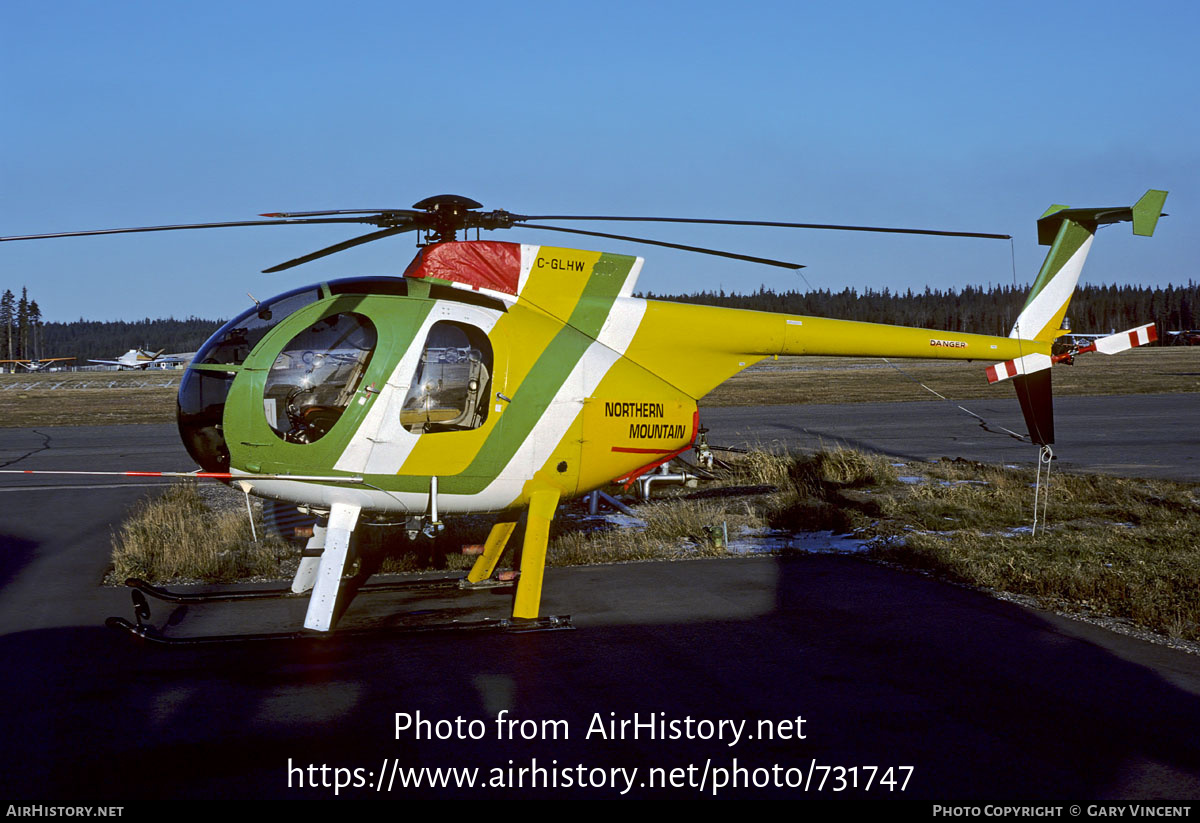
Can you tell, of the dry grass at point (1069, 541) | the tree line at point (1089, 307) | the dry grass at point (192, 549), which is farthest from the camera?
the tree line at point (1089, 307)

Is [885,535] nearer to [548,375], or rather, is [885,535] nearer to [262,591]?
[548,375]

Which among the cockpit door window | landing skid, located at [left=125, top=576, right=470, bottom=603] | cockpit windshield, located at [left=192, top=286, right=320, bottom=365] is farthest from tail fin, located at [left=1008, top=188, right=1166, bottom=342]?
cockpit windshield, located at [left=192, top=286, right=320, bottom=365]

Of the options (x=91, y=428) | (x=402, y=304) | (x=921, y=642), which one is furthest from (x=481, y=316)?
(x=91, y=428)

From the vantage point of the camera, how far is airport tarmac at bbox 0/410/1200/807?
4.72 m

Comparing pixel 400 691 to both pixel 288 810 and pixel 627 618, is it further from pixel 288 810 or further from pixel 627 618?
pixel 627 618

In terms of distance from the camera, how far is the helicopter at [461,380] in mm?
7625

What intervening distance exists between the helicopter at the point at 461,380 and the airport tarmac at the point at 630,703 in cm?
90

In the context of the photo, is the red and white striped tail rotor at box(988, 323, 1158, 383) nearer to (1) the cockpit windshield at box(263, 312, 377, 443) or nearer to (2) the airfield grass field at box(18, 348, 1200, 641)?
(2) the airfield grass field at box(18, 348, 1200, 641)

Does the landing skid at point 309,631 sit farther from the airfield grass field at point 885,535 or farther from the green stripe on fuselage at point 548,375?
the airfield grass field at point 885,535

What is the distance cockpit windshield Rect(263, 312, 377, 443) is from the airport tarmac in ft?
5.74

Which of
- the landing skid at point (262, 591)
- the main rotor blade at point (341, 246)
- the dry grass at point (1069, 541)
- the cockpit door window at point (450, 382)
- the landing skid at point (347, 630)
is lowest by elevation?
the landing skid at point (262, 591)

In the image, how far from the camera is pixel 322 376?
7762 millimetres

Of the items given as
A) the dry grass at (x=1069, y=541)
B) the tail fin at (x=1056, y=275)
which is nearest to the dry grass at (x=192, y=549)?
the dry grass at (x=1069, y=541)

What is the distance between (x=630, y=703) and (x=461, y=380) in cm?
344
